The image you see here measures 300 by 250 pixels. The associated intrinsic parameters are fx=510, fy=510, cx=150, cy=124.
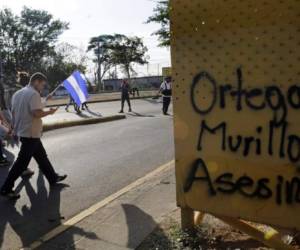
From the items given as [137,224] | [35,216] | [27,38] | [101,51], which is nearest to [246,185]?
[137,224]

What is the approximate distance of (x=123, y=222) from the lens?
5.30 m

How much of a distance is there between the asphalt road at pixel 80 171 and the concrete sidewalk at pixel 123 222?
1.22 ft

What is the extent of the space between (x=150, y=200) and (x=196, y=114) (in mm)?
2384

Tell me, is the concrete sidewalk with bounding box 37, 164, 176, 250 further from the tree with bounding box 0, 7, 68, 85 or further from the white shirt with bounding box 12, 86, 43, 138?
the tree with bounding box 0, 7, 68, 85

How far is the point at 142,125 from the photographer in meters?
15.2

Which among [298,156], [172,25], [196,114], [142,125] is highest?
[172,25]

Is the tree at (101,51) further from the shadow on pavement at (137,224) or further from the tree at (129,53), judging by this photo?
the shadow on pavement at (137,224)

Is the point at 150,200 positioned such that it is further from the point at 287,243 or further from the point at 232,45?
the point at 232,45

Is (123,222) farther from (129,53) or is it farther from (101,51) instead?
(101,51)

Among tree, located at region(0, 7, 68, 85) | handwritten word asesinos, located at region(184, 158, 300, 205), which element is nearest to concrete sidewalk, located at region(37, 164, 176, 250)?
handwritten word asesinos, located at region(184, 158, 300, 205)

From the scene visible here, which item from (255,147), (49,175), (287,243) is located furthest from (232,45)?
(49,175)

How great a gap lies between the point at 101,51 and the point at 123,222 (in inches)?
3518

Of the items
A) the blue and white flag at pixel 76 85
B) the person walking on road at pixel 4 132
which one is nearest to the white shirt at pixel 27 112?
the person walking on road at pixel 4 132

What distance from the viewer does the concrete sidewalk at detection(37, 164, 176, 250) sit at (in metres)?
4.75
